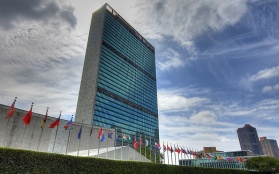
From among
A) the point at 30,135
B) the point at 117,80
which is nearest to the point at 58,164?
the point at 30,135

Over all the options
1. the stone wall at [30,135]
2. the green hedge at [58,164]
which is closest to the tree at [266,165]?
the green hedge at [58,164]

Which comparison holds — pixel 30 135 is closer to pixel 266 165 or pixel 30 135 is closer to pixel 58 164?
pixel 58 164

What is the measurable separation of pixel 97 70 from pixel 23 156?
8446 centimetres

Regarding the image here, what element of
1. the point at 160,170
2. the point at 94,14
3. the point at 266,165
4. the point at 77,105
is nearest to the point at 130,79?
the point at 77,105

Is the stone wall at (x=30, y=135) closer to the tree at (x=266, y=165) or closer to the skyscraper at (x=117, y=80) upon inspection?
the tree at (x=266, y=165)

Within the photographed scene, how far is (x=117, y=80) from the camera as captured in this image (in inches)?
4464

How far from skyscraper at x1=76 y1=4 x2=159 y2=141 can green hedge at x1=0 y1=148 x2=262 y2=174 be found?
6732 centimetres

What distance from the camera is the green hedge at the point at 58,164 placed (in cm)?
1641

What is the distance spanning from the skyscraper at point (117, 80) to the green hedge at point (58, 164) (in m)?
67.3

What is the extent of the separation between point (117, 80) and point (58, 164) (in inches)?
3744

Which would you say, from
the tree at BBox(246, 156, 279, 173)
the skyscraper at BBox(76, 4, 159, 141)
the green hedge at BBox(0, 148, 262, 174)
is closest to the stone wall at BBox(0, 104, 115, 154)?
the green hedge at BBox(0, 148, 262, 174)

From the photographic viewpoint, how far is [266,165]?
2044 inches

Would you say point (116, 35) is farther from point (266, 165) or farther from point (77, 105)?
point (266, 165)

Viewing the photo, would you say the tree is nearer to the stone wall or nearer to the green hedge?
the green hedge
